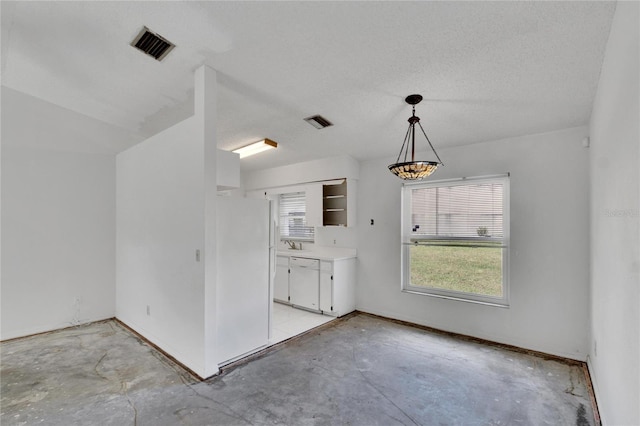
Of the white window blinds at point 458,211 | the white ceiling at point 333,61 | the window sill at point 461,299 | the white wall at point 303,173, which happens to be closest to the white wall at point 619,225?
the white ceiling at point 333,61

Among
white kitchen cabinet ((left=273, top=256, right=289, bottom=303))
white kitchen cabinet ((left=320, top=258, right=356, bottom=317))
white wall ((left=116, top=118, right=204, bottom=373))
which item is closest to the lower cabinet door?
white kitchen cabinet ((left=320, top=258, right=356, bottom=317))

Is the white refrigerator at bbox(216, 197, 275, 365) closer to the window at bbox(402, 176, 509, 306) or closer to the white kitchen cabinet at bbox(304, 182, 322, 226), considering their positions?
the white kitchen cabinet at bbox(304, 182, 322, 226)

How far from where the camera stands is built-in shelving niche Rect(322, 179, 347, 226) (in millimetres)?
4840

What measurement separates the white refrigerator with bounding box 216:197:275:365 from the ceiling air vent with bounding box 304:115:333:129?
1094 mm

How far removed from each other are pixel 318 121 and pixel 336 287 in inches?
92.6

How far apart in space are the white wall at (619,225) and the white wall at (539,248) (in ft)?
2.48

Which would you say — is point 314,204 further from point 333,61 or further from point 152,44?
point 152,44

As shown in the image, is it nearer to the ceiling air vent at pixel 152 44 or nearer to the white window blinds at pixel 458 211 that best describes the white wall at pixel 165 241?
the ceiling air vent at pixel 152 44

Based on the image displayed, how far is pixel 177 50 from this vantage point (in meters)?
2.42

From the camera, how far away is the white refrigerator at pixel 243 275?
2949 millimetres

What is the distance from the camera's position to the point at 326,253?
4.80m

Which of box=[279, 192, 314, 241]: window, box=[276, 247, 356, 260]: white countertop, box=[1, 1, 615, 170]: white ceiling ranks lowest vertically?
box=[276, 247, 356, 260]: white countertop

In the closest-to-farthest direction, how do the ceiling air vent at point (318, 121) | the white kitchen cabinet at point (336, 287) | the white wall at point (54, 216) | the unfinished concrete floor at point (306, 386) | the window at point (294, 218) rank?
1. the unfinished concrete floor at point (306, 386)
2. the ceiling air vent at point (318, 121)
3. the white wall at point (54, 216)
4. the white kitchen cabinet at point (336, 287)
5. the window at point (294, 218)

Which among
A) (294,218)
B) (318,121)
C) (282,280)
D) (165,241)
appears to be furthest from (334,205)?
(165,241)
